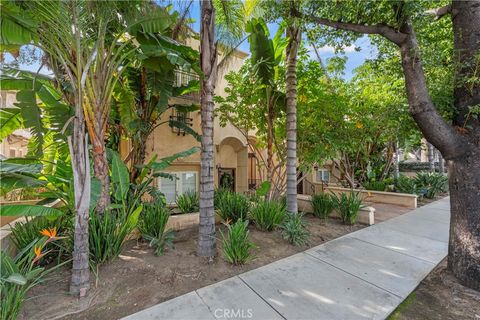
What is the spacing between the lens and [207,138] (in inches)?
177

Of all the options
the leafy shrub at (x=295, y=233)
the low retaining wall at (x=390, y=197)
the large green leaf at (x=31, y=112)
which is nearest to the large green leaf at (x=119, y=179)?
the large green leaf at (x=31, y=112)

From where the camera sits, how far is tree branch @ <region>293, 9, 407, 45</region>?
13.7 feet

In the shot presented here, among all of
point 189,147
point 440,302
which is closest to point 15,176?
point 189,147

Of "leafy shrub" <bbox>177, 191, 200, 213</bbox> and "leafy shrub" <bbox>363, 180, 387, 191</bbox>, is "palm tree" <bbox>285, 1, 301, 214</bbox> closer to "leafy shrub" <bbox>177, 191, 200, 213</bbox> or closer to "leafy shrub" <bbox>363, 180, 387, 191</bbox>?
"leafy shrub" <bbox>177, 191, 200, 213</bbox>

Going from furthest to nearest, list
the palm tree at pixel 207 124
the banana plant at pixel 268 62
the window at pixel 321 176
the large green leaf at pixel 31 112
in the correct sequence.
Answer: the window at pixel 321 176, the banana plant at pixel 268 62, the large green leaf at pixel 31 112, the palm tree at pixel 207 124

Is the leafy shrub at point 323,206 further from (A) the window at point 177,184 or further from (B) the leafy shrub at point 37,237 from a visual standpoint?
(B) the leafy shrub at point 37,237

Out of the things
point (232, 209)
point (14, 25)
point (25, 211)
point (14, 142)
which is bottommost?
point (232, 209)

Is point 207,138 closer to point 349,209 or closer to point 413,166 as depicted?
point 349,209

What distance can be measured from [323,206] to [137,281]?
20.2ft

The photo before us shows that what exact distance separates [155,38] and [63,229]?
4.54 meters

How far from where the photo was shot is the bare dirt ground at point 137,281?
3100 millimetres

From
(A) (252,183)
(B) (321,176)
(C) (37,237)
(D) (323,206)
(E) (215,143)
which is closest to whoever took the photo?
(C) (37,237)

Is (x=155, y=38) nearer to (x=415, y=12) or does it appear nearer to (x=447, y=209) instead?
(x=415, y=12)

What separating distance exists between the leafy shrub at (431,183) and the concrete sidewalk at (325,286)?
26.0ft
